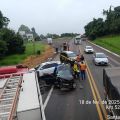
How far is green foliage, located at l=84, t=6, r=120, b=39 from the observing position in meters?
118

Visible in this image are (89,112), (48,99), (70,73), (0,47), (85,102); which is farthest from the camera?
(0,47)

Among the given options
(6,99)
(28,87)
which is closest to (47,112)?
(28,87)

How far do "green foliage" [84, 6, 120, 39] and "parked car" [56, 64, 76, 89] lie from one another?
91.5 meters

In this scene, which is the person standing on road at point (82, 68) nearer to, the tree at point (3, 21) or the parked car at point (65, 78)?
the parked car at point (65, 78)

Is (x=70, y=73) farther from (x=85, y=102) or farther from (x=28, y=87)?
(x=28, y=87)

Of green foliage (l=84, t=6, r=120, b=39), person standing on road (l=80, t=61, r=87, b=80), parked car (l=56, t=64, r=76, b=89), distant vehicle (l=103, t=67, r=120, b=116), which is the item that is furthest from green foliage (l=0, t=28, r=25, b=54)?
green foliage (l=84, t=6, r=120, b=39)

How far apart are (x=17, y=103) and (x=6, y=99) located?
1.64 ft

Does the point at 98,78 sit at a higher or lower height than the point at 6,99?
lower

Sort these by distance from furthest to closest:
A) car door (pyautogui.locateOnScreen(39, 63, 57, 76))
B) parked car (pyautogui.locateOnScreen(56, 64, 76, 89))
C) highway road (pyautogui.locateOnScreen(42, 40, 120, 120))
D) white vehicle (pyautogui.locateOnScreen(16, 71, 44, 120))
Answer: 1. car door (pyautogui.locateOnScreen(39, 63, 57, 76))
2. parked car (pyautogui.locateOnScreen(56, 64, 76, 89))
3. highway road (pyautogui.locateOnScreen(42, 40, 120, 120))
4. white vehicle (pyautogui.locateOnScreen(16, 71, 44, 120))

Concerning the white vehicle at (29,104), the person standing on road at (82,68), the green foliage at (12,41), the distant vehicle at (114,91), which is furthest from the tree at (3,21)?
the white vehicle at (29,104)

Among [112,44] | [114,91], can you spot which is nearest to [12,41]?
[112,44]

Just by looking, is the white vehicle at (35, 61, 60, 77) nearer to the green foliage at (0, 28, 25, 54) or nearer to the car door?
the car door

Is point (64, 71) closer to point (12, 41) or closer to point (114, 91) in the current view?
Answer: point (114, 91)

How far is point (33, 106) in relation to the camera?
34.7 feet
